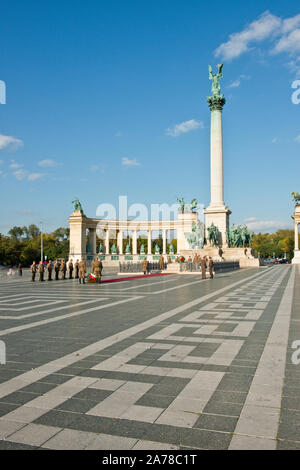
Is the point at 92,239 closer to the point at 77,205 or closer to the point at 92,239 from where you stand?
the point at 92,239

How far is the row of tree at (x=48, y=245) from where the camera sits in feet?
261

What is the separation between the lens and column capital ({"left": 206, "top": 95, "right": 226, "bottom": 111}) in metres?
54.2

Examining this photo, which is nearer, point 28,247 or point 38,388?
point 38,388

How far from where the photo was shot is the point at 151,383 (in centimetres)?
562

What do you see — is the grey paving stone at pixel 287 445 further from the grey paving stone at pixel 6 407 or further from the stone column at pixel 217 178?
the stone column at pixel 217 178

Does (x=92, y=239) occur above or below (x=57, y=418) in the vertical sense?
above

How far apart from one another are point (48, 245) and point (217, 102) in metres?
66.4

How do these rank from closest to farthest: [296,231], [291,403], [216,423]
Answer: [216,423], [291,403], [296,231]

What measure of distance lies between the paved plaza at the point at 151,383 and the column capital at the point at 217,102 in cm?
4797

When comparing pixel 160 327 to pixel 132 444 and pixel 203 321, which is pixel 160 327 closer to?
pixel 203 321

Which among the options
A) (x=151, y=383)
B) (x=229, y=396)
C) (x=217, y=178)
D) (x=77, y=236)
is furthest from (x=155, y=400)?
(x=77, y=236)

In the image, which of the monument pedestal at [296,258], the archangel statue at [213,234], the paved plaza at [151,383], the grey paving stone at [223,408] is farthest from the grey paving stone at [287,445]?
the monument pedestal at [296,258]

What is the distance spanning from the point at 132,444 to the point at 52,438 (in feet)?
2.77
